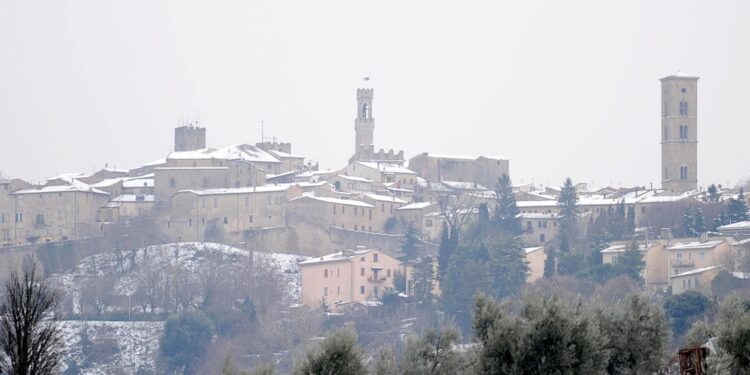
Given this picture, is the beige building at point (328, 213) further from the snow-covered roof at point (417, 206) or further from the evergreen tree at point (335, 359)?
the evergreen tree at point (335, 359)

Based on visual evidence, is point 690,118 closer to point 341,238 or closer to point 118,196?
point 341,238

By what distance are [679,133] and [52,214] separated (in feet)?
87.6

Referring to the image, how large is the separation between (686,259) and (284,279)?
576 inches

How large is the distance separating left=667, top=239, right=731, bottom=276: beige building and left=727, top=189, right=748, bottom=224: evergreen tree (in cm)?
425

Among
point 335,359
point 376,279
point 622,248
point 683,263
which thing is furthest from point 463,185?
point 335,359

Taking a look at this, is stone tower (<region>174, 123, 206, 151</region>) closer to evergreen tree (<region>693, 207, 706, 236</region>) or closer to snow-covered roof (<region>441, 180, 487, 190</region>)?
snow-covered roof (<region>441, 180, 487, 190</region>)

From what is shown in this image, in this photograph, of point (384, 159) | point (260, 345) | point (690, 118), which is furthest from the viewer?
point (384, 159)

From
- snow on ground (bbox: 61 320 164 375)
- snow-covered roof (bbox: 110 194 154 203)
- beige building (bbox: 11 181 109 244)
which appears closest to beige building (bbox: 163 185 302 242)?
snow-covered roof (bbox: 110 194 154 203)

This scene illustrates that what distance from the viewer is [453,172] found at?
89.4 meters

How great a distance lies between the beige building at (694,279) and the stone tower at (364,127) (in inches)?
1145

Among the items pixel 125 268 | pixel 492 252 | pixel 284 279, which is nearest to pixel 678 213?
pixel 492 252

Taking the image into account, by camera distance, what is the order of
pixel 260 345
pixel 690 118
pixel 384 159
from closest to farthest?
pixel 260 345 → pixel 690 118 → pixel 384 159

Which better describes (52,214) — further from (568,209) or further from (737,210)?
(737,210)

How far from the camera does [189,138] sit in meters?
95.1
